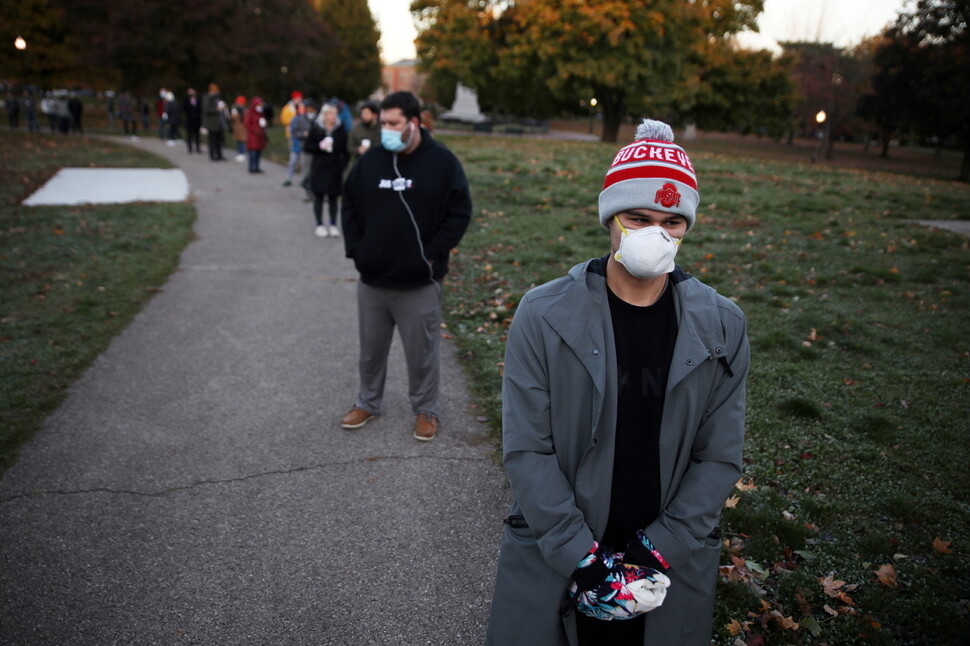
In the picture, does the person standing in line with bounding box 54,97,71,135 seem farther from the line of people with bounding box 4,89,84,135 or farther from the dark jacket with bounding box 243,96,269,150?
the dark jacket with bounding box 243,96,269,150

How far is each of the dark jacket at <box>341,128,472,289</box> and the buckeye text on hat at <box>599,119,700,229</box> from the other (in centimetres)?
227

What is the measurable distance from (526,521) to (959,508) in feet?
10.8

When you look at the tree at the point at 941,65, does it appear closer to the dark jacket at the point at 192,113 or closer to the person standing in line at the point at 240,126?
the person standing in line at the point at 240,126

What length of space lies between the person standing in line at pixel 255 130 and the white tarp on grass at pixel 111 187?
1840mm

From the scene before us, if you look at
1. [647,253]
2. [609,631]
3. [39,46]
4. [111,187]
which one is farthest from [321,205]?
[39,46]

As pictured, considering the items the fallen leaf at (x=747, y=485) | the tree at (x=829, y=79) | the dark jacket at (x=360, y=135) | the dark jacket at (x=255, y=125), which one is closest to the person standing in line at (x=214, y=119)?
the dark jacket at (x=255, y=125)

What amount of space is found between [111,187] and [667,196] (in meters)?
15.6

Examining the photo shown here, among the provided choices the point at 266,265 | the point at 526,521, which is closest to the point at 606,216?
the point at 526,521

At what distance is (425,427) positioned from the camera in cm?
459

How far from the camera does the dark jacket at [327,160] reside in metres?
9.55

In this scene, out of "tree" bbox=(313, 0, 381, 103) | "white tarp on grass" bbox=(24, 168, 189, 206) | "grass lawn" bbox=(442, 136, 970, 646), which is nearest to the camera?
"grass lawn" bbox=(442, 136, 970, 646)

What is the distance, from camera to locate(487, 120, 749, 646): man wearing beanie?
6.37ft

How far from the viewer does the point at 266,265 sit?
358 inches

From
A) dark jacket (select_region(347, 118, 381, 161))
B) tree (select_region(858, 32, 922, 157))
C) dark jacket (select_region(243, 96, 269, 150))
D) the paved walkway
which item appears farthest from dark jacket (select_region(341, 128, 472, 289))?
tree (select_region(858, 32, 922, 157))
